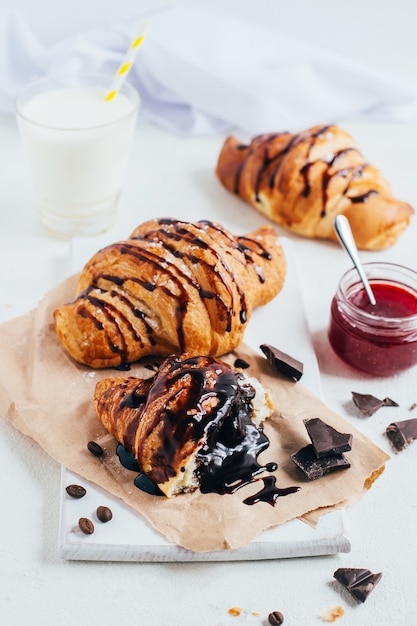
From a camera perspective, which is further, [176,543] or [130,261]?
[130,261]

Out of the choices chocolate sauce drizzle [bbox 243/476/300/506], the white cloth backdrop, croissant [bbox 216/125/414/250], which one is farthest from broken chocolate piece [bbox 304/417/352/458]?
the white cloth backdrop

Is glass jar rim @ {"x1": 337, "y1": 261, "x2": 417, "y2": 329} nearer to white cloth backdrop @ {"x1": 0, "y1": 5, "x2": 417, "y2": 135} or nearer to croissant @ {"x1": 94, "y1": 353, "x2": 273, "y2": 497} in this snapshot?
croissant @ {"x1": 94, "y1": 353, "x2": 273, "y2": 497}

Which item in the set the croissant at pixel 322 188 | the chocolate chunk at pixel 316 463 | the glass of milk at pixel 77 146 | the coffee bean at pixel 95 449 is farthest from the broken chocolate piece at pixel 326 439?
the glass of milk at pixel 77 146

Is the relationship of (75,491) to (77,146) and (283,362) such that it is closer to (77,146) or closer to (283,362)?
(283,362)

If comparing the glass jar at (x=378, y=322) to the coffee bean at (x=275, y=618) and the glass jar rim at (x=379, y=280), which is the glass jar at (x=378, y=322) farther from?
the coffee bean at (x=275, y=618)

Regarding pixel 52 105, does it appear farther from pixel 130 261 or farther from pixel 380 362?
pixel 380 362

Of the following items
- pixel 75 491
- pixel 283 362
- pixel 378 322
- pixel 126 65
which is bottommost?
pixel 75 491

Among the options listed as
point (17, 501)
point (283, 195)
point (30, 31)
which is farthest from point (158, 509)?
point (30, 31)

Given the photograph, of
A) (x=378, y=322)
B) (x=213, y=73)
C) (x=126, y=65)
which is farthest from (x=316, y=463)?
(x=213, y=73)
